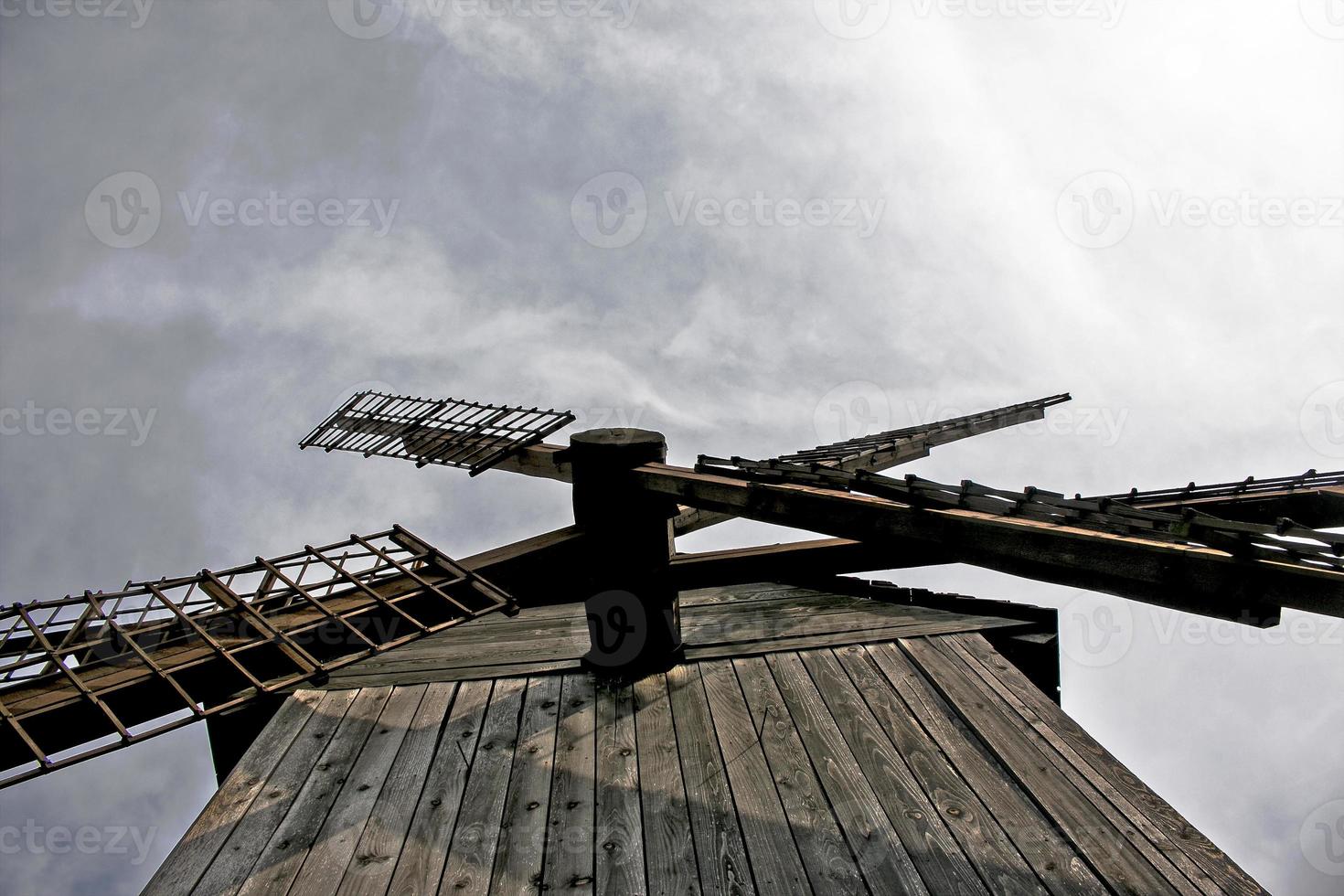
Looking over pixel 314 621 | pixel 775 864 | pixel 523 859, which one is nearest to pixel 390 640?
pixel 314 621

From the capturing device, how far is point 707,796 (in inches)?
163

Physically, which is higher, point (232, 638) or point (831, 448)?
point (831, 448)

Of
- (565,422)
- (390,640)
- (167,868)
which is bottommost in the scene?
(167,868)

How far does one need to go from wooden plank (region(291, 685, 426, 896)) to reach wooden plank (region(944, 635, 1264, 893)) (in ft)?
11.2

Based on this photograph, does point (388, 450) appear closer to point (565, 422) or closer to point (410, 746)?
point (565, 422)

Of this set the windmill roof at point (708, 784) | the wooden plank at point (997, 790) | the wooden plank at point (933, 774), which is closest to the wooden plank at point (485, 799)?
the windmill roof at point (708, 784)

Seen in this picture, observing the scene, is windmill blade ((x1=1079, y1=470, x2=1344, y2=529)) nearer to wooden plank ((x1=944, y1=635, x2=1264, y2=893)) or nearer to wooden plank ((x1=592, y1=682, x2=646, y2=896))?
wooden plank ((x1=944, y1=635, x2=1264, y2=893))

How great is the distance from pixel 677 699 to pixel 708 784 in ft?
3.16

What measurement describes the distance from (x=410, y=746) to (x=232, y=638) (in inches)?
46.6

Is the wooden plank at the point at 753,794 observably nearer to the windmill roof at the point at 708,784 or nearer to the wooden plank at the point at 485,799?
the windmill roof at the point at 708,784

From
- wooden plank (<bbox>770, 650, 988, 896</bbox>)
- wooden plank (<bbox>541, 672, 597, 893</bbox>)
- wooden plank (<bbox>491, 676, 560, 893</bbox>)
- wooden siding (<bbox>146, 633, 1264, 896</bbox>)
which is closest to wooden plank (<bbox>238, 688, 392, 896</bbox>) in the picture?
wooden siding (<bbox>146, 633, 1264, 896</bbox>)

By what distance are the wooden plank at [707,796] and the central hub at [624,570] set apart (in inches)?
11.3

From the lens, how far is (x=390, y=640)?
442 cm

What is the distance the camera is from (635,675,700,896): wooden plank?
3598 mm
